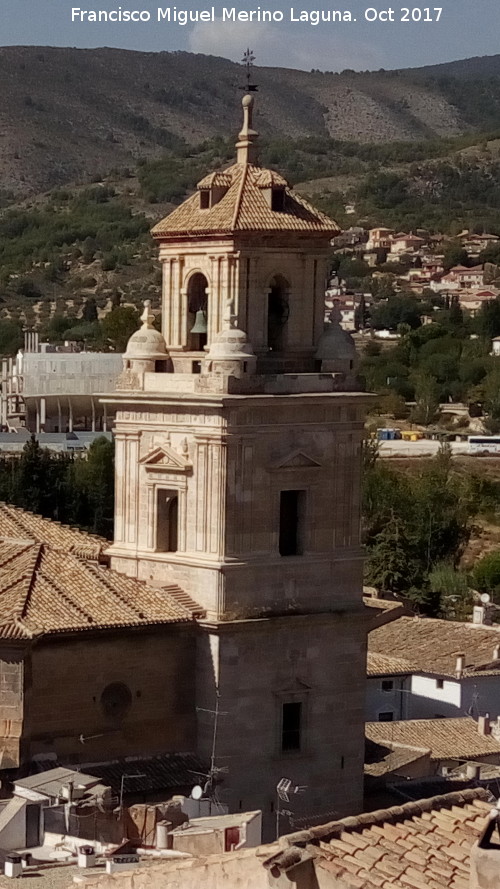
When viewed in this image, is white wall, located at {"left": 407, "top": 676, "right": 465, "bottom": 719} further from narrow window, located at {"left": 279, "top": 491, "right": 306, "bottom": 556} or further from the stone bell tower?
narrow window, located at {"left": 279, "top": 491, "right": 306, "bottom": 556}

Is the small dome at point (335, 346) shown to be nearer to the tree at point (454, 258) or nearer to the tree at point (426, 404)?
the tree at point (426, 404)

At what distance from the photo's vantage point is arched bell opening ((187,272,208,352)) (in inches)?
1030

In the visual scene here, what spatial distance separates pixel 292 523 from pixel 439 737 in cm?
704

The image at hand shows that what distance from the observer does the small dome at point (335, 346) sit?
86.1 ft

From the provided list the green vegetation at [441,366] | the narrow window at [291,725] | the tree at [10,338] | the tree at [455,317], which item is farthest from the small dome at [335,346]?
the tree at [455,317]

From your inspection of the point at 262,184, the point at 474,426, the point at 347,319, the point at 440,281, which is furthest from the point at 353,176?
the point at 262,184

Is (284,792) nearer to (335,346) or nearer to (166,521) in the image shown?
(166,521)

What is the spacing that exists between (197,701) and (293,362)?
164 inches

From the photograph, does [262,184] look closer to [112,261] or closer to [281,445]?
[281,445]

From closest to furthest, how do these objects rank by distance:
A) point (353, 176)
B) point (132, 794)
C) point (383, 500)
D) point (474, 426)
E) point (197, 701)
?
point (132, 794) → point (197, 701) → point (383, 500) → point (474, 426) → point (353, 176)

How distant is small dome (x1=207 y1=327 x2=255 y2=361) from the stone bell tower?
20mm

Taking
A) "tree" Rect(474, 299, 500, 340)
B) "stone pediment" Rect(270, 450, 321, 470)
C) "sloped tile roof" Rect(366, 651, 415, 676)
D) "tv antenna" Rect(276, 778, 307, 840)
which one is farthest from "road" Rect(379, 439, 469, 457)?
"tv antenna" Rect(276, 778, 307, 840)

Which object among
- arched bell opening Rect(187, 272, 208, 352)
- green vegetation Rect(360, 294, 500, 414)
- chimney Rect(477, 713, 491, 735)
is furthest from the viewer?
green vegetation Rect(360, 294, 500, 414)

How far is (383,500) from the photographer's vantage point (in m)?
56.0
